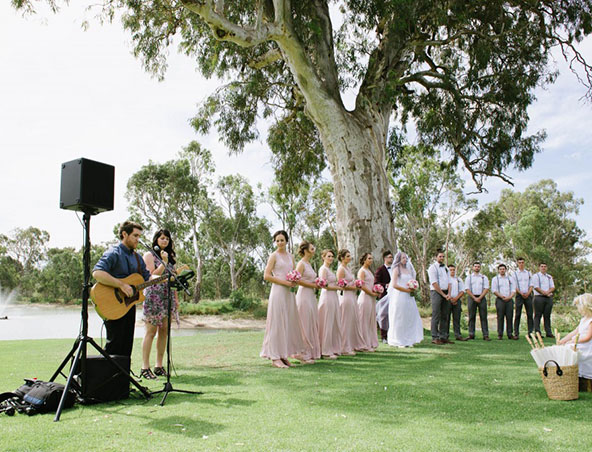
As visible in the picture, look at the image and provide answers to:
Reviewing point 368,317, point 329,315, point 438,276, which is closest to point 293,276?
point 329,315

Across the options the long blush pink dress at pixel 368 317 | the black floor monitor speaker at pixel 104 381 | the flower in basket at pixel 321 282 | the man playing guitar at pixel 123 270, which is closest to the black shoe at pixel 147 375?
the man playing guitar at pixel 123 270

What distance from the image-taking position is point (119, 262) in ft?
16.8

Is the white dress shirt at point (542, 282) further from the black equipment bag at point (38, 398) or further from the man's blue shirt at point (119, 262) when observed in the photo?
the black equipment bag at point (38, 398)

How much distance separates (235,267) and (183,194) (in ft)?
35.0

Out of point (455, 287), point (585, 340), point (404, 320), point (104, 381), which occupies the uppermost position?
point (455, 287)

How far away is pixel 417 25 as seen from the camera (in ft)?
41.0

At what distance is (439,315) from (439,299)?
1.13ft

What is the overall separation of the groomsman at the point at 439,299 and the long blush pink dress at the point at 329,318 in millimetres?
2679

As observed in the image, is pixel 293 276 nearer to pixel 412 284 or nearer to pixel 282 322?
pixel 282 322

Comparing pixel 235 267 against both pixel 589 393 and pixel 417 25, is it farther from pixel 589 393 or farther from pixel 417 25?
pixel 589 393

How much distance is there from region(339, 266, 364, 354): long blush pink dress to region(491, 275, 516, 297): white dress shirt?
4099 millimetres

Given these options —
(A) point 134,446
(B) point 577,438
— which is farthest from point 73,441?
(B) point 577,438

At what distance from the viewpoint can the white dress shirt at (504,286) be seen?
35.9 feet

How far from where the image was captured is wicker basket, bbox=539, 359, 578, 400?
4.47 metres
